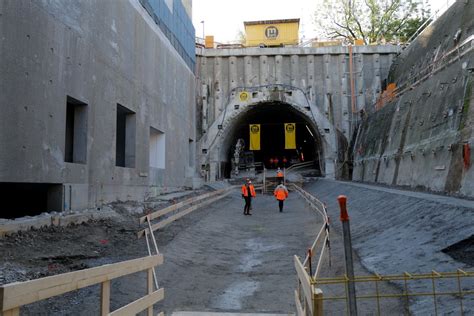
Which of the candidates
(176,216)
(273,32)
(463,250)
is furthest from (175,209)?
(273,32)

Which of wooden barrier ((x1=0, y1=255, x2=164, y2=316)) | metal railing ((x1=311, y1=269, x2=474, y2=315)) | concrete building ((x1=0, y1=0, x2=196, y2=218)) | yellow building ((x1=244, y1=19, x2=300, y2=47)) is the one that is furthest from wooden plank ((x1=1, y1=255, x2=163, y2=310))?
yellow building ((x1=244, y1=19, x2=300, y2=47))

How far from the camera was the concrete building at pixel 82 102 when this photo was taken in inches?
337

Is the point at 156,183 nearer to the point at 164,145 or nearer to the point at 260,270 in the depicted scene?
the point at 164,145

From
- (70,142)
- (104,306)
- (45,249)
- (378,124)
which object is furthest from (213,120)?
(104,306)

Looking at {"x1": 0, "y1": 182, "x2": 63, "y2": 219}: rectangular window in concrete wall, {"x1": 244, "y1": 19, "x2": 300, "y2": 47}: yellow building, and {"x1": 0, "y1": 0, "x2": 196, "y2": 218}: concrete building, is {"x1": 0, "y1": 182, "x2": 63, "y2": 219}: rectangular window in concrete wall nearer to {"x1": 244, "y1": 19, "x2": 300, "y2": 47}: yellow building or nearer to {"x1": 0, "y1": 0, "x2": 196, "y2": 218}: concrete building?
{"x1": 0, "y1": 0, "x2": 196, "y2": 218}: concrete building

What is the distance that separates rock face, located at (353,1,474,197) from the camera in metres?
13.2

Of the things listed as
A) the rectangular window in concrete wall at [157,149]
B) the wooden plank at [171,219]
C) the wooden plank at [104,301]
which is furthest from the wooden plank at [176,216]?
the wooden plank at [104,301]

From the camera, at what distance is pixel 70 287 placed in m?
3.26

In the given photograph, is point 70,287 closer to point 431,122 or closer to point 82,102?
point 82,102

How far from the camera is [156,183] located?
60.5 feet

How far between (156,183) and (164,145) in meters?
2.15

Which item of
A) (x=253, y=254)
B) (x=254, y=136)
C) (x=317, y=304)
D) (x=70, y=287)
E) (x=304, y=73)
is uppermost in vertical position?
(x=304, y=73)

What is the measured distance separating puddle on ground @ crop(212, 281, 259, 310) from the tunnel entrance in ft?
78.9

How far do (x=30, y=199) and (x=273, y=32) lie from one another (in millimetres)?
34178
